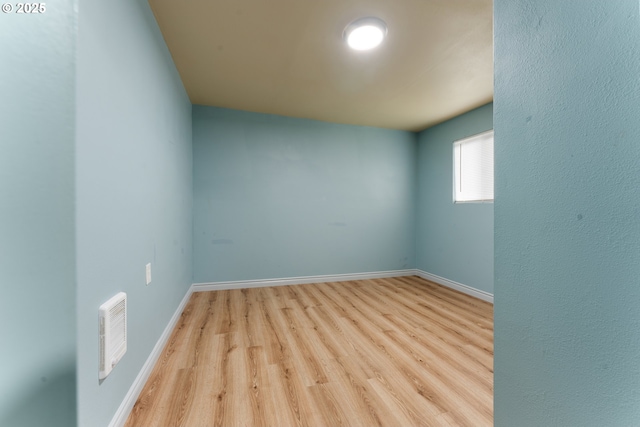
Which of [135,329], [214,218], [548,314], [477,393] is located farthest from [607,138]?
[214,218]

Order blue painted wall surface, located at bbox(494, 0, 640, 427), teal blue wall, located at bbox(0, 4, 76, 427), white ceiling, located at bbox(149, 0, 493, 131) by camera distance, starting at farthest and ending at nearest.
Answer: white ceiling, located at bbox(149, 0, 493, 131) < teal blue wall, located at bbox(0, 4, 76, 427) < blue painted wall surface, located at bbox(494, 0, 640, 427)

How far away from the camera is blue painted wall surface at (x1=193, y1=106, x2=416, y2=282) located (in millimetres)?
3252

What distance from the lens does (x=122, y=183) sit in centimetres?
123

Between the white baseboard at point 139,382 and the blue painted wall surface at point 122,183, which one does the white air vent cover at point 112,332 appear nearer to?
the blue painted wall surface at point 122,183

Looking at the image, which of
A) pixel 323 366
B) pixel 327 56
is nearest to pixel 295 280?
pixel 323 366

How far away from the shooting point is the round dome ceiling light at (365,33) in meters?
1.71

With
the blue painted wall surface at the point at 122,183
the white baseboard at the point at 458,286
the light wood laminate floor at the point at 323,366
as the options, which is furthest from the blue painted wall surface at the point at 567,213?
the white baseboard at the point at 458,286

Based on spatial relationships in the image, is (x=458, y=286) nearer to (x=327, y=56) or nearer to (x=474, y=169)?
(x=474, y=169)

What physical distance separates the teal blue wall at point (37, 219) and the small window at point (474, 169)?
142 inches

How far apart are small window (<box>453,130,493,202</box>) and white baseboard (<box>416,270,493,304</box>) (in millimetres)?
1123

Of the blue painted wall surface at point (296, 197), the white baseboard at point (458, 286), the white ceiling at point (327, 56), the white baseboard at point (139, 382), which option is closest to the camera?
the white baseboard at point (139, 382)

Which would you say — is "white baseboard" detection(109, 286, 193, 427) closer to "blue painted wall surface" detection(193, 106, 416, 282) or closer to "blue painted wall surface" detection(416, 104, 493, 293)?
"blue painted wall surface" detection(193, 106, 416, 282)

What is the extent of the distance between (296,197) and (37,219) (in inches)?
110

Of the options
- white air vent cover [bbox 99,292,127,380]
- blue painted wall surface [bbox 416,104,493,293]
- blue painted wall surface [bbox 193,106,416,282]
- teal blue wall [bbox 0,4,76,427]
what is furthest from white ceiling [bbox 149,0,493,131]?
white air vent cover [bbox 99,292,127,380]
